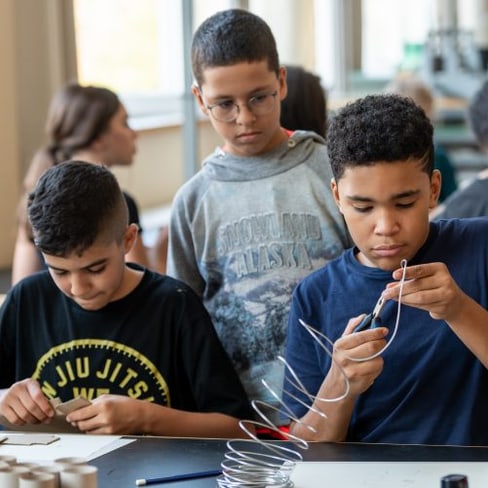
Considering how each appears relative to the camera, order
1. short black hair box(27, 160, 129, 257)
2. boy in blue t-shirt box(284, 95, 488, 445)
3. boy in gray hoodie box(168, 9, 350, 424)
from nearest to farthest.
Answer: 1. boy in blue t-shirt box(284, 95, 488, 445)
2. short black hair box(27, 160, 129, 257)
3. boy in gray hoodie box(168, 9, 350, 424)

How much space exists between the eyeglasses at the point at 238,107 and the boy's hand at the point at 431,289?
732 mm

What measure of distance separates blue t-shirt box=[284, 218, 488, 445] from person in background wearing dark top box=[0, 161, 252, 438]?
31 cm

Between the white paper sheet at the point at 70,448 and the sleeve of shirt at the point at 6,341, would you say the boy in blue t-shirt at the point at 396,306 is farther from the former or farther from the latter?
the sleeve of shirt at the point at 6,341

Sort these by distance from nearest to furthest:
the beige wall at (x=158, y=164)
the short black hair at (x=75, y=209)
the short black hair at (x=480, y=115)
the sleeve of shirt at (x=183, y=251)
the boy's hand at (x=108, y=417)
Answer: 1. the boy's hand at (x=108, y=417)
2. the short black hair at (x=75, y=209)
3. the sleeve of shirt at (x=183, y=251)
4. the short black hair at (x=480, y=115)
5. the beige wall at (x=158, y=164)

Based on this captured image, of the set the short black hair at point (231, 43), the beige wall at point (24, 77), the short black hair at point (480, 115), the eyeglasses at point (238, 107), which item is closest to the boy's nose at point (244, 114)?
the eyeglasses at point (238, 107)

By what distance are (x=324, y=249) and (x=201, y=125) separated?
646 centimetres

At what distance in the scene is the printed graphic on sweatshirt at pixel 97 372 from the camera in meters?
2.23

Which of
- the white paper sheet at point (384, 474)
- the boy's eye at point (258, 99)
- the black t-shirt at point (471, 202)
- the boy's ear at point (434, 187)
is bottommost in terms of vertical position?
the white paper sheet at point (384, 474)

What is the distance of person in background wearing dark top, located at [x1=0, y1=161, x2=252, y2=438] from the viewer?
85.3 inches

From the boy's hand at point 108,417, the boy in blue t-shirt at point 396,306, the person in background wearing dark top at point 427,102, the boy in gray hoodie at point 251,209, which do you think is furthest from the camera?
the person in background wearing dark top at point 427,102

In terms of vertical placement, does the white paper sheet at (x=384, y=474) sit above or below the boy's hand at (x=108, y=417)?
above

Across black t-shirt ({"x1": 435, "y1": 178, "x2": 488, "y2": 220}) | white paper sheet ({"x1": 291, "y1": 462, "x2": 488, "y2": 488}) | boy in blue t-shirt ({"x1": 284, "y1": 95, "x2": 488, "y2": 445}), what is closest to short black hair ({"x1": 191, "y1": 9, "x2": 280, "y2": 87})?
boy in blue t-shirt ({"x1": 284, "y1": 95, "x2": 488, "y2": 445})

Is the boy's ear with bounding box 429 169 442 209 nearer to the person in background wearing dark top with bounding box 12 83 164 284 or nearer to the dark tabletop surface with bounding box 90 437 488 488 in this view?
the dark tabletop surface with bounding box 90 437 488 488

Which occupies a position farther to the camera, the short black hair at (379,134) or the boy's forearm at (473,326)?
Result: the short black hair at (379,134)
